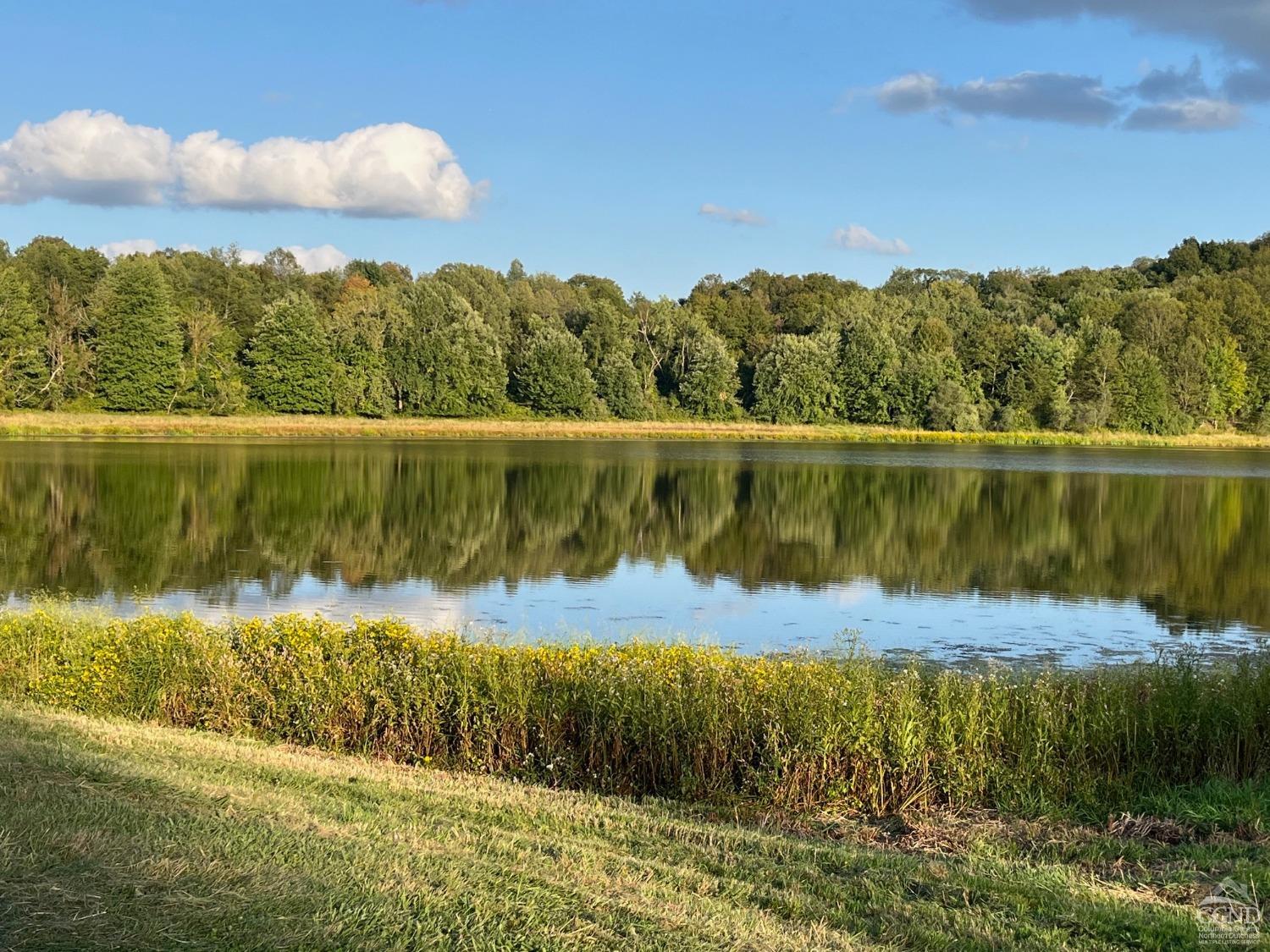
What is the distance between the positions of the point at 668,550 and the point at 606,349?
77.1m

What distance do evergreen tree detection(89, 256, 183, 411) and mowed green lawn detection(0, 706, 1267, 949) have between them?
81.4 m

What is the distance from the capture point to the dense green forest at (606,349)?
85.1 m

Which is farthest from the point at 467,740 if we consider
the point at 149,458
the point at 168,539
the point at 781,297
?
the point at 781,297

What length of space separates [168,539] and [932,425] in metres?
80.3

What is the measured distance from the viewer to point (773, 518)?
3447 centimetres

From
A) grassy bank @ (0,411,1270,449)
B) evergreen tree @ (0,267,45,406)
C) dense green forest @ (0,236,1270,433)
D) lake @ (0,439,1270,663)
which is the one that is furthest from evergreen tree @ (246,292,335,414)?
lake @ (0,439,1270,663)

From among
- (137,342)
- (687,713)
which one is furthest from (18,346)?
(687,713)

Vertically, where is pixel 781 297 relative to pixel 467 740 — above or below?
above

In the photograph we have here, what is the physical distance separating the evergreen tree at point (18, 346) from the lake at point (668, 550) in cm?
3168

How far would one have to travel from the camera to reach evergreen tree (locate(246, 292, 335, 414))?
88.3 metres

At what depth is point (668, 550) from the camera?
2862cm

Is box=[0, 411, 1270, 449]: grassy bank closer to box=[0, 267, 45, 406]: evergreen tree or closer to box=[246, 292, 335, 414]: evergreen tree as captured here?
box=[246, 292, 335, 414]: evergreen tree

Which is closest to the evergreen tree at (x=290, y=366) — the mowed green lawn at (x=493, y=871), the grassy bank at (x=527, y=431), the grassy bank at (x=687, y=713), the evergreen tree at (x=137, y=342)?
the grassy bank at (x=527, y=431)

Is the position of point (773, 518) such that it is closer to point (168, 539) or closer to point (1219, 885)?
point (168, 539)
